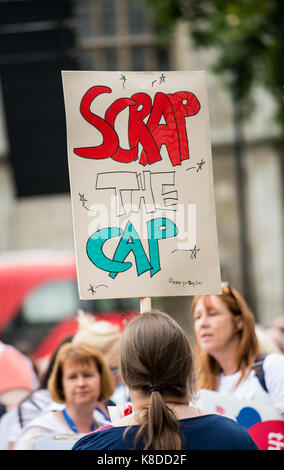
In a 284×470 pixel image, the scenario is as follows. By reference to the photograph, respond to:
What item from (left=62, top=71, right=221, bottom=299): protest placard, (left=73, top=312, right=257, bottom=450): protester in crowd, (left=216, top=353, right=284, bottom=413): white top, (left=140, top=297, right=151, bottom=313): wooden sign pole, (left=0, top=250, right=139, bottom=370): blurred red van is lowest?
(left=0, top=250, right=139, bottom=370): blurred red van

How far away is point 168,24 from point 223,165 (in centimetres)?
726

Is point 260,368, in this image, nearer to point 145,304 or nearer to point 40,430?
point 145,304

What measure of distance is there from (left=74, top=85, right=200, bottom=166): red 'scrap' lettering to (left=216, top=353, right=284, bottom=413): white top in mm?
963

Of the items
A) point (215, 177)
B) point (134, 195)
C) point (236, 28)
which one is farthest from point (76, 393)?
point (215, 177)

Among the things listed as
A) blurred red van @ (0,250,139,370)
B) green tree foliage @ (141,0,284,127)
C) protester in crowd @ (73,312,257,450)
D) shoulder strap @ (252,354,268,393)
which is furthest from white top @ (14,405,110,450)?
blurred red van @ (0,250,139,370)

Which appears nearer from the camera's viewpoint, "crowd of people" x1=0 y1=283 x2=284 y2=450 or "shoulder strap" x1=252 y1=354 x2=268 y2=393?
"crowd of people" x1=0 y1=283 x2=284 y2=450

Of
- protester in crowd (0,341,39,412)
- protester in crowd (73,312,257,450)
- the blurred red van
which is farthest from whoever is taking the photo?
the blurred red van

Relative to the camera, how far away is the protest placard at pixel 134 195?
2502 millimetres

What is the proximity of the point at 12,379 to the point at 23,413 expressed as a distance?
49cm

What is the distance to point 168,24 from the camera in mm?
8352

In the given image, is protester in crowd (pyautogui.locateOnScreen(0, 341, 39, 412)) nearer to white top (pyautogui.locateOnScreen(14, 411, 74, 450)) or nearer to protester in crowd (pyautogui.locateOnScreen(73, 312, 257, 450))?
white top (pyautogui.locateOnScreen(14, 411, 74, 450))

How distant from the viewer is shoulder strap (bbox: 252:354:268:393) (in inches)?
118
